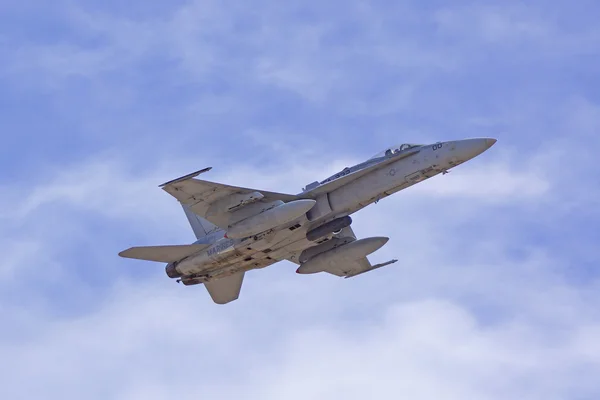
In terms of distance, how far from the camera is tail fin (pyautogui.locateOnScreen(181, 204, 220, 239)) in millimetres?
44938

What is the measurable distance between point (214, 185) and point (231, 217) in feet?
4.66

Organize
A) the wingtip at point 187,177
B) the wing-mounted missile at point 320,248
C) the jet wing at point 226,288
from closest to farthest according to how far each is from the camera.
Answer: the wingtip at point 187,177
the wing-mounted missile at point 320,248
the jet wing at point 226,288

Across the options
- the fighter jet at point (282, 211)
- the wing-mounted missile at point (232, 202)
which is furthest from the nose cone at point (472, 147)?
the wing-mounted missile at point (232, 202)

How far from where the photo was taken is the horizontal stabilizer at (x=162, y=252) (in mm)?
43250

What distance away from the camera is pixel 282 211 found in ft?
130

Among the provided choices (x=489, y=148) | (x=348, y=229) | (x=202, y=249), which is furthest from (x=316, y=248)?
(x=489, y=148)

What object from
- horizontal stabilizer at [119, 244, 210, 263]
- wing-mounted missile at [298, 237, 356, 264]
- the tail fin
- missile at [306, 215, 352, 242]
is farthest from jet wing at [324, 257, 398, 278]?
horizontal stabilizer at [119, 244, 210, 263]

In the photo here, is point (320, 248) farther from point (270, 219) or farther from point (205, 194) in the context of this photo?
point (205, 194)

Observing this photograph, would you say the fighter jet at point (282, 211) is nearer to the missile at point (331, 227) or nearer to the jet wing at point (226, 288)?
the missile at point (331, 227)

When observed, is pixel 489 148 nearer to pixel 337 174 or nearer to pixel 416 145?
pixel 416 145

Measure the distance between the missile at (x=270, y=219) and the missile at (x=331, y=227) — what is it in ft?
6.86

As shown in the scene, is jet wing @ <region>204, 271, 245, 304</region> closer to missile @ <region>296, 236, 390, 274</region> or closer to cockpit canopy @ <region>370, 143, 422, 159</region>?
missile @ <region>296, 236, 390, 274</region>

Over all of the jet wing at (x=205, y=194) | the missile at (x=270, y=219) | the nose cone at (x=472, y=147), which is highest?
the jet wing at (x=205, y=194)

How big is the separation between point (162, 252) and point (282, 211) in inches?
248
